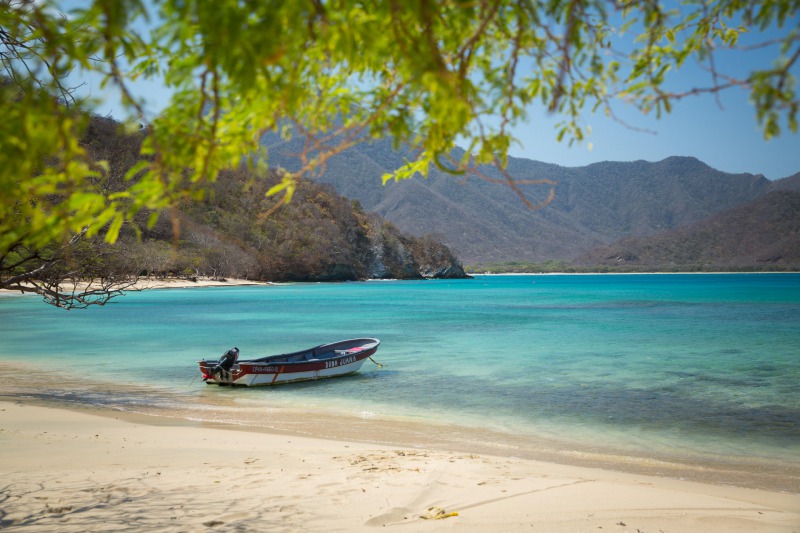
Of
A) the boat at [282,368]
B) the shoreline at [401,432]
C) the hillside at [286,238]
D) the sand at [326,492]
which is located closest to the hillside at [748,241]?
the hillside at [286,238]

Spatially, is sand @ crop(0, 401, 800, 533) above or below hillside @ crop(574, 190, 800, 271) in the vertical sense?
below

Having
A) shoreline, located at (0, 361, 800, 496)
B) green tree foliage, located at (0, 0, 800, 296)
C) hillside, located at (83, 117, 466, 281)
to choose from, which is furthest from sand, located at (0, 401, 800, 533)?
hillside, located at (83, 117, 466, 281)

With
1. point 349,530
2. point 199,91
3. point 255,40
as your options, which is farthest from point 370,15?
point 349,530

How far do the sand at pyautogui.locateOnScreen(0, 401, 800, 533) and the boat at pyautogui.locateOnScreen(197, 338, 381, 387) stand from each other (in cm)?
681

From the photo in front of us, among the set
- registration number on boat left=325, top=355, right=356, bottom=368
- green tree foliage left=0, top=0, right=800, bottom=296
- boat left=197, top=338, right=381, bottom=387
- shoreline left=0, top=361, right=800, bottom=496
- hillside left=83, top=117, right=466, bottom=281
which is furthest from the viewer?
hillside left=83, top=117, right=466, bottom=281

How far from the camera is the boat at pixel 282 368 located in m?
16.4

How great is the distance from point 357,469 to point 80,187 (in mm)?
6244

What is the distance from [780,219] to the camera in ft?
567

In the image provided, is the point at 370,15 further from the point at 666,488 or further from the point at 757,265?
the point at 757,265

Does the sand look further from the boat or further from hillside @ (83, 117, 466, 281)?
hillside @ (83, 117, 466, 281)

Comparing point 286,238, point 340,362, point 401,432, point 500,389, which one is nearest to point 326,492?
point 401,432

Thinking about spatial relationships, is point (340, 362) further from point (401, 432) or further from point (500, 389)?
point (401, 432)

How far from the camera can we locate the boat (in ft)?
53.8

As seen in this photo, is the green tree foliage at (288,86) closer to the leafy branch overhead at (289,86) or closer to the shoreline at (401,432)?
the leafy branch overhead at (289,86)
